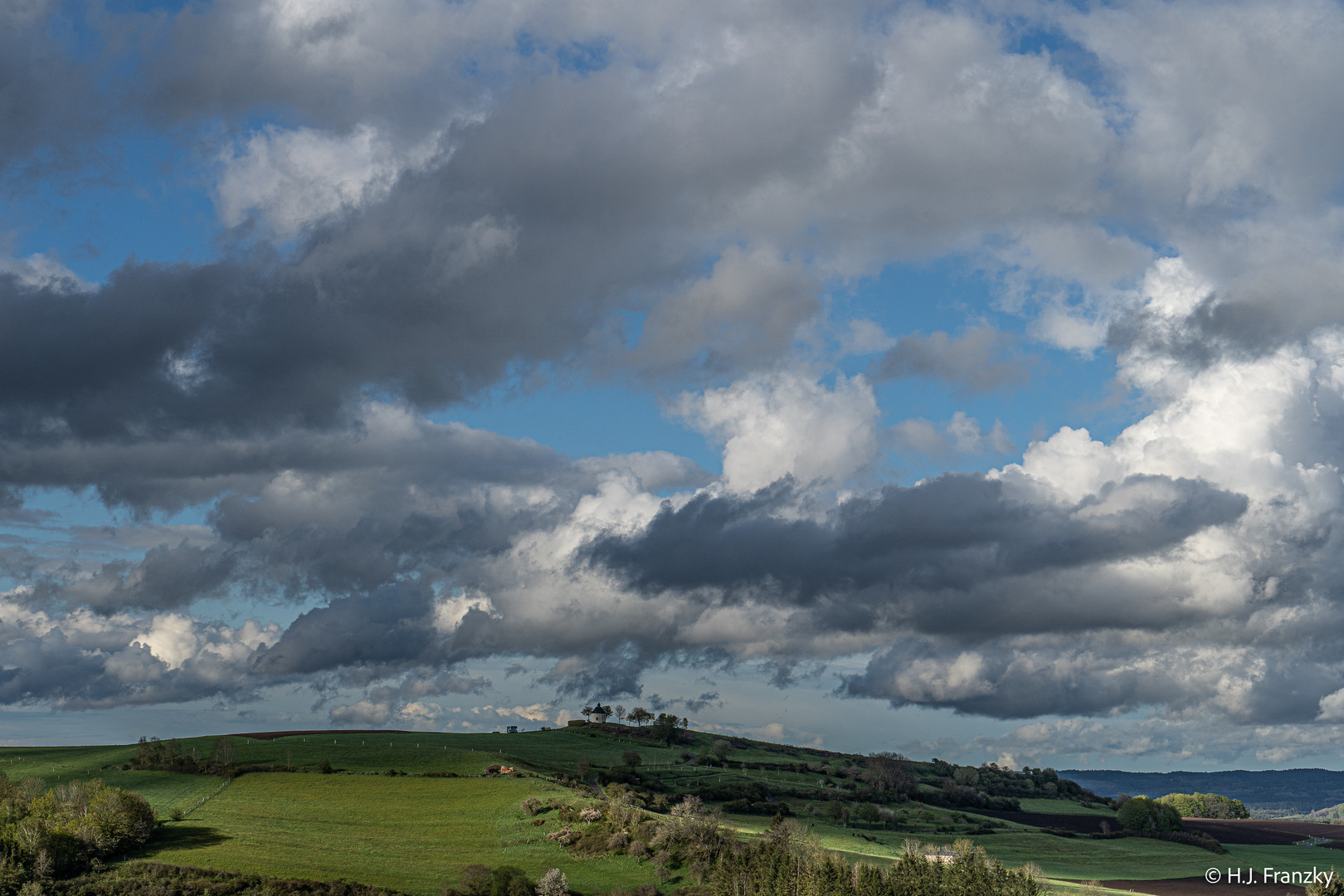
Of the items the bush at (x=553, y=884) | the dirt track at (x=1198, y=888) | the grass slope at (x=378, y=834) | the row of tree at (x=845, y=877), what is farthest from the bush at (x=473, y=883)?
the dirt track at (x=1198, y=888)

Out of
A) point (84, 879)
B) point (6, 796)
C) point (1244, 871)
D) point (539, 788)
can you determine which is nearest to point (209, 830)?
point (84, 879)

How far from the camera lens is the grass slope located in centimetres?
13912

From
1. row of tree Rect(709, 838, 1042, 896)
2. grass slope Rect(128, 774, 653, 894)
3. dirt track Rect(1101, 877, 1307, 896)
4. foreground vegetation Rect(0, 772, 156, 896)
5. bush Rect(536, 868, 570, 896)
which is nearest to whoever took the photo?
row of tree Rect(709, 838, 1042, 896)

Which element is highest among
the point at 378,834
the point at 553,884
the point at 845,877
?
the point at 845,877

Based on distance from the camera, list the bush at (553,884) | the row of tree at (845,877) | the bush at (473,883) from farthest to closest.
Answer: the bush at (473,883)
the bush at (553,884)
the row of tree at (845,877)

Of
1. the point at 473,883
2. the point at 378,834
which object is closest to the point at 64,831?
the point at 378,834

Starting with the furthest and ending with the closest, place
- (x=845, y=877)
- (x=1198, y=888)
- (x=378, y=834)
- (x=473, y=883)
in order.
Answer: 1. (x=378, y=834)
2. (x=1198, y=888)
3. (x=473, y=883)
4. (x=845, y=877)

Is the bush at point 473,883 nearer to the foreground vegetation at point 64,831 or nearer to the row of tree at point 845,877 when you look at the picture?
the row of tree at point 845,877

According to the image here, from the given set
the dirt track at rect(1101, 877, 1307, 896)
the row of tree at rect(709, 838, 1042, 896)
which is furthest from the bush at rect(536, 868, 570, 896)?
the dirt track at rect(1101, 877, 1307, 896)

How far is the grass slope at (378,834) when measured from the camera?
139m

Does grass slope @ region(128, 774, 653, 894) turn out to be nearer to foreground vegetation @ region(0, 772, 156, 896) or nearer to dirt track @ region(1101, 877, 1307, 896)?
foreground vegetation @ region(0, 772, 156, 896)

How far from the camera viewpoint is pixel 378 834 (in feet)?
533

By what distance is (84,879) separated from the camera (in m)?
139

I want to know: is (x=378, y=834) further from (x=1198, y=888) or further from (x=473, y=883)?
(x=1198, y=888)
